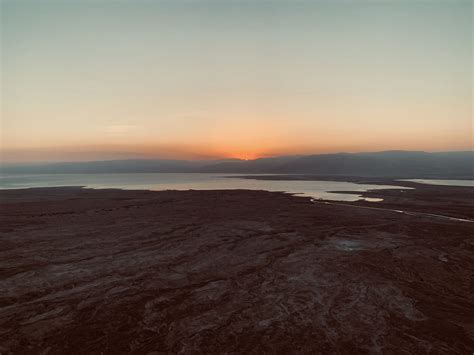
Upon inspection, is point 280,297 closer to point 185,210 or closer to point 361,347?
point 361,347

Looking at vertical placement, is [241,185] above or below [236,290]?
below

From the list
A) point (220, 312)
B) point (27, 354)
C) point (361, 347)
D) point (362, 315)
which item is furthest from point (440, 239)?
point (27, 354)

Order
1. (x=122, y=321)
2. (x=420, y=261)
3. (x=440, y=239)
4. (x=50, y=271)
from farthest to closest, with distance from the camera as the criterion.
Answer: (x=440, y=239), (x=420, y=261), (x=50, y=271), (x=122, y=321)

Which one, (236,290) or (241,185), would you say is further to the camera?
(241,185)

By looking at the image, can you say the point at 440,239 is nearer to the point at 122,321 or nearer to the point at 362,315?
the point at 362,315

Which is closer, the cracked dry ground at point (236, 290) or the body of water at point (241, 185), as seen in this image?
the cracked dry ground at point (236, 290)

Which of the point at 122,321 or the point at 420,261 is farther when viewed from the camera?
the point at 420,261

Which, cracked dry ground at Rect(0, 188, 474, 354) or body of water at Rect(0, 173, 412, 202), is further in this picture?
body of water at Rect(0, 173, 412, 202)

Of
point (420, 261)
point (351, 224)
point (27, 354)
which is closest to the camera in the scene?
point (27, 354)
